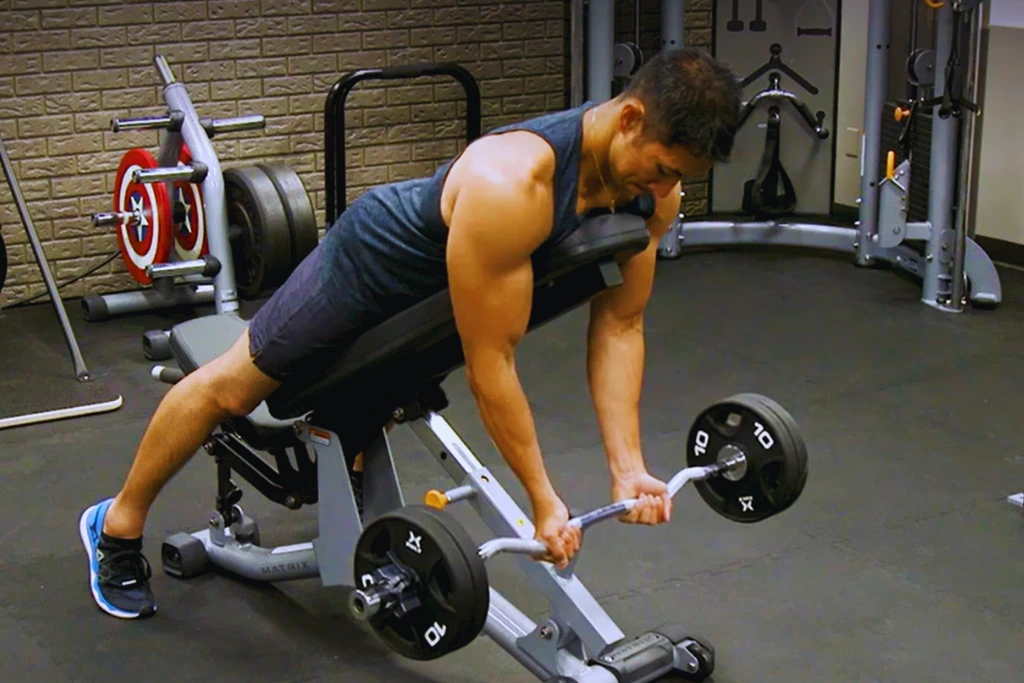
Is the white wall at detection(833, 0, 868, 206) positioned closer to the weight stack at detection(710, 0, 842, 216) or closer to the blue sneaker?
the weight stack at detection(710, 0, 842, 216)

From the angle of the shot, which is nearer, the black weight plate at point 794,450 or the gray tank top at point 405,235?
the gray tank top at point 405,235

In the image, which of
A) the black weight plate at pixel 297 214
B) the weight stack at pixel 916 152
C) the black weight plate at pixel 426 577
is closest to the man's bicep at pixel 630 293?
the black weight plate at pixel 426 577

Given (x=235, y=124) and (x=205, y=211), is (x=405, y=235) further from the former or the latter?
(x=235, y=124)

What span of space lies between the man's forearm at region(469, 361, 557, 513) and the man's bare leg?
528mm

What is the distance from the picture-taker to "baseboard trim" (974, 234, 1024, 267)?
5.59m

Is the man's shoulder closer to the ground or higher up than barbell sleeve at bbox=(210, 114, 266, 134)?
higher up

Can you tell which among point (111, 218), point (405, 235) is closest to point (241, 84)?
point (111, 218)

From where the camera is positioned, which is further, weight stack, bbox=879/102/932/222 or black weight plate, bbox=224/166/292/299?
weight stack, bbox=879/102/932/222

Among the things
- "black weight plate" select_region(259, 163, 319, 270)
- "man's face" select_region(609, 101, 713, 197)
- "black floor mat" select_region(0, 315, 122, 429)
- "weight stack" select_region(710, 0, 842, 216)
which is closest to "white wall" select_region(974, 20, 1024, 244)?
"weight stack" select_region(710, 0, 842, 216)

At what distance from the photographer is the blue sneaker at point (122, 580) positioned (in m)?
2.93

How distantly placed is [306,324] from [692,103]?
2.69ft

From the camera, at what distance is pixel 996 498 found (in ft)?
11.4

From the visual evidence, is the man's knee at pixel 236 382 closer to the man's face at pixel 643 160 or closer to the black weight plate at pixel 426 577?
the black weight plate at pixel 426 577

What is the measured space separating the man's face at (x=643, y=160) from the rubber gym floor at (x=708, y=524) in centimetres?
97
